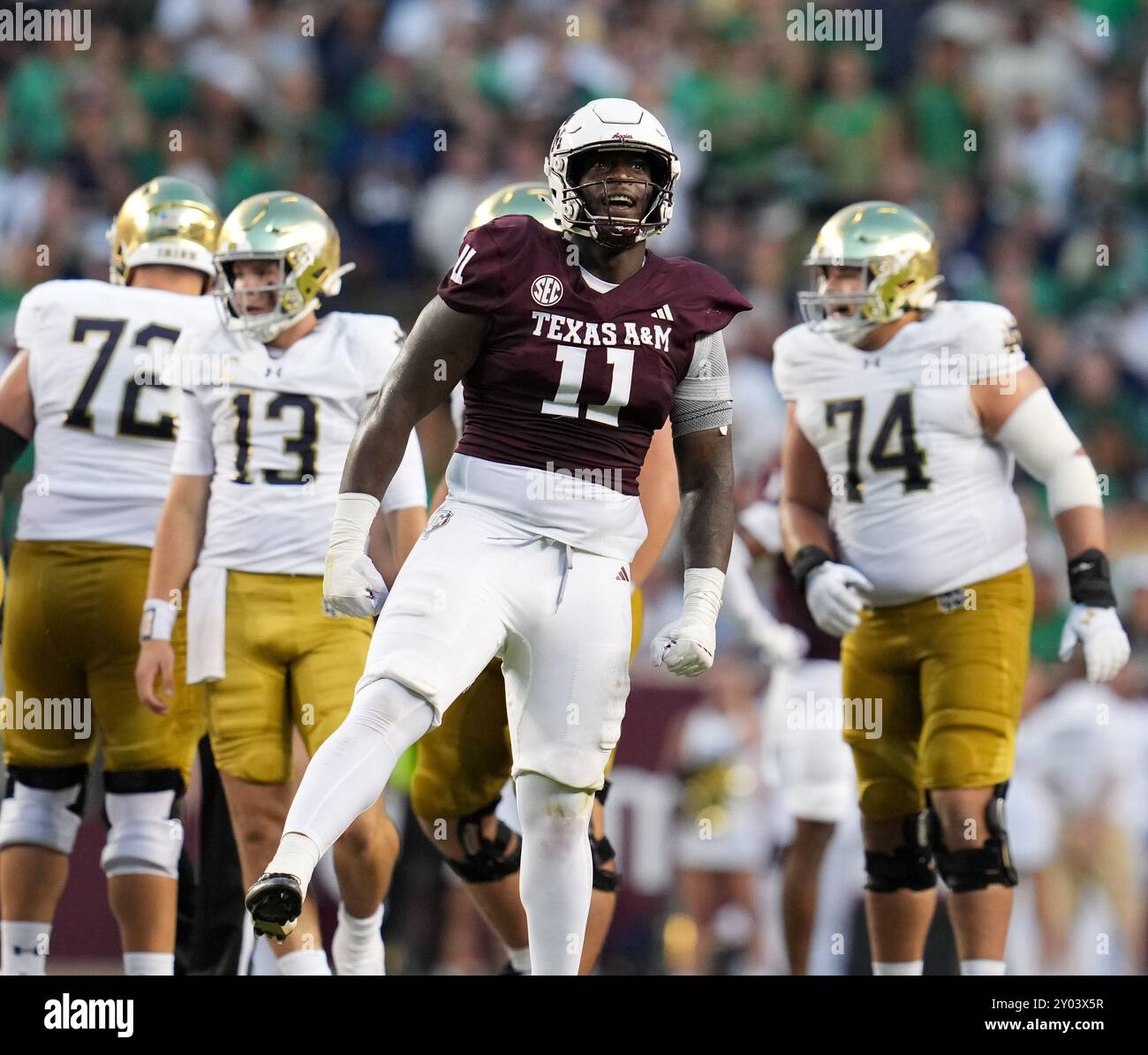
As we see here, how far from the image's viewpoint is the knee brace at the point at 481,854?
16.0 feet

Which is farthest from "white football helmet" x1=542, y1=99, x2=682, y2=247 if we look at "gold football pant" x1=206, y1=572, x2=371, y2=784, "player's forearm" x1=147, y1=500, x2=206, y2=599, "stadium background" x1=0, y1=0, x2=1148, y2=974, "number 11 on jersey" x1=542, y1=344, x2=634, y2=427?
"stadium background" x1=0, y1=0, x2=1148, y2=974

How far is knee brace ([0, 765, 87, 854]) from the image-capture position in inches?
200

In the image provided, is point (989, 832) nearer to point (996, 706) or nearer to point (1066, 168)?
point (996, 706)

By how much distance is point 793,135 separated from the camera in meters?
9.98

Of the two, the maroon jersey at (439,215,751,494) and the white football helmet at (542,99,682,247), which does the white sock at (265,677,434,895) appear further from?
the white football helmet at (542,99,682,247)

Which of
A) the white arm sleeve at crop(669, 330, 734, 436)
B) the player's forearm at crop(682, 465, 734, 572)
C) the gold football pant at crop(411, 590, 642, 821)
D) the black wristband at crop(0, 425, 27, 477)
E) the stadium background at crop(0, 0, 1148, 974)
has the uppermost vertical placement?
the stadium background at crop(0, 0, 1148, 974)

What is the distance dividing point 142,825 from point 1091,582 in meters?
2.52

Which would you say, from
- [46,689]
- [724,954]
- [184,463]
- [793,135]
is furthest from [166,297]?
[793,135]

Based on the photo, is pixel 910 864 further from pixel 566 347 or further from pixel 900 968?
pixel 566 347

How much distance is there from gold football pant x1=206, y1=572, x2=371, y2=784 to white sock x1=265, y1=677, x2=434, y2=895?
972mm

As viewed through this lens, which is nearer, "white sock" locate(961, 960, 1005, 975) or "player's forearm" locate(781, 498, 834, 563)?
"white sock" locate(961, 960, 1005, 975)

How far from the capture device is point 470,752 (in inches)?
189

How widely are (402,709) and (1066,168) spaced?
7.09 m
